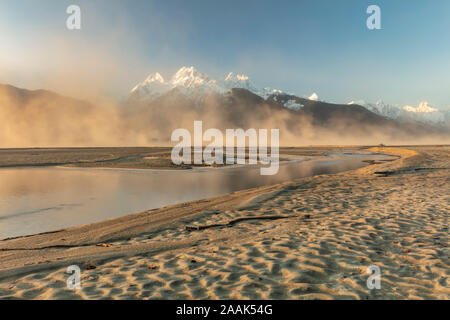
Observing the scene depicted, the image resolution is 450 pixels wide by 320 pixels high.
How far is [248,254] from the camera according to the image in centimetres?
734

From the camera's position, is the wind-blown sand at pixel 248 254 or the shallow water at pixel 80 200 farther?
the shallow water at pixel 80 200

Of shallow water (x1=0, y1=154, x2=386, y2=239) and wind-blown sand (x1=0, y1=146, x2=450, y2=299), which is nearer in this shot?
wind-blown sand (x1=0, y1=146, x2=450, y2=299)

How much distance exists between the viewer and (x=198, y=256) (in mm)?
7355

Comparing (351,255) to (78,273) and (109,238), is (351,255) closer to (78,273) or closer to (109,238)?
(78,273)

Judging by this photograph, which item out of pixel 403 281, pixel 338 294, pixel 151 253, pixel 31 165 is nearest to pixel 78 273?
pixel 151 253

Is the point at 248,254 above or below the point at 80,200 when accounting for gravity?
above

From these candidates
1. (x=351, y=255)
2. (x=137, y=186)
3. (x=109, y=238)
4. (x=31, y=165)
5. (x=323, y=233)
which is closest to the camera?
(x=351, y=255)

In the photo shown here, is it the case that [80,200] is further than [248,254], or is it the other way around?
[80,200]

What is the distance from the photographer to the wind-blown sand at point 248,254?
5441 millimetres

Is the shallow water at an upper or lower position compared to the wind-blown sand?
lower

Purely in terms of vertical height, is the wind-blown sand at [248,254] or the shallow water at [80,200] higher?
the wind-blown sand at [248,254]

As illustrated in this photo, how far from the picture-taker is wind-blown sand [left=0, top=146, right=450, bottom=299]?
5.44 metres
